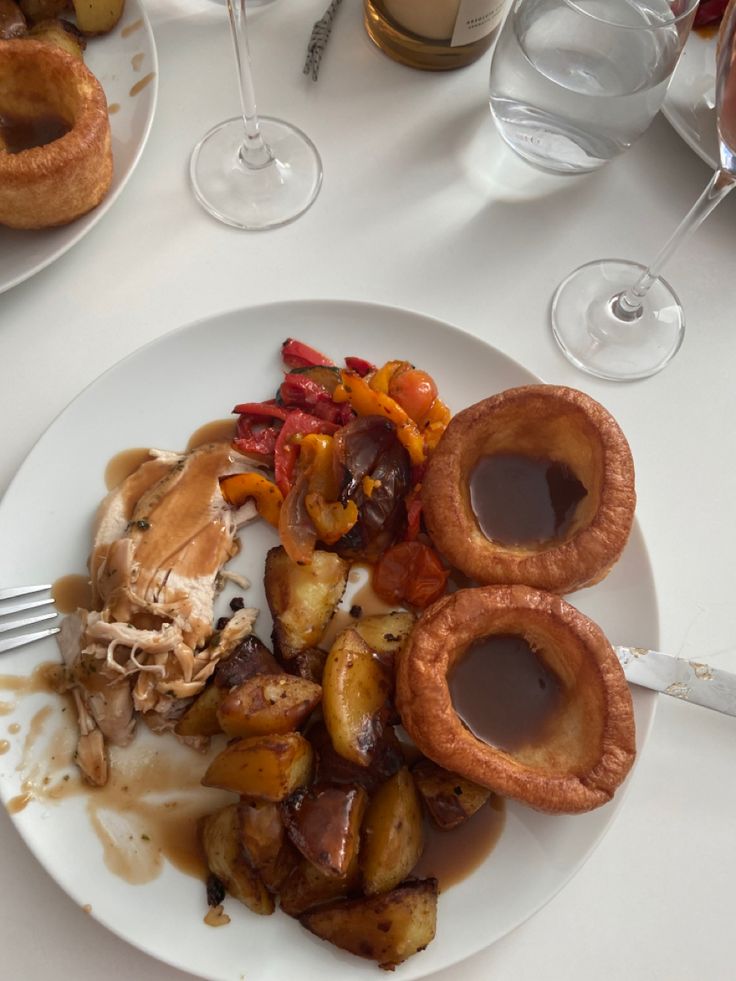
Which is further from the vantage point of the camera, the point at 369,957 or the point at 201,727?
the point at 201,727

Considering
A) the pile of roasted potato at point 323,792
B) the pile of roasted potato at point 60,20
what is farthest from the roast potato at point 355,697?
the pile of roasted potato at point 60,20

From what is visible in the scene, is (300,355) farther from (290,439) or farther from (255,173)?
(255,173)

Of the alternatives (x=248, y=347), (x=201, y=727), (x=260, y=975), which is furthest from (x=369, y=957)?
(x=248, y=347)

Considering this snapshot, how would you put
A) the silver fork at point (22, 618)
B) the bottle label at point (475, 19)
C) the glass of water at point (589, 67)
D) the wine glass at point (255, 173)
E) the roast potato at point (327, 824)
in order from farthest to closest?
the wine glass at point (255, 173) < the bottle label at point (475, 19) < the glass of water at point (589, 67) < the silver fork at point (22, 618) < the roast potato at point (327, 824)

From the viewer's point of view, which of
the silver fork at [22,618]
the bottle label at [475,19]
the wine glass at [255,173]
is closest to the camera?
the silver fork at [22,618]

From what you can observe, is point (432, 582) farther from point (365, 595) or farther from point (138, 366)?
point (138, 366)

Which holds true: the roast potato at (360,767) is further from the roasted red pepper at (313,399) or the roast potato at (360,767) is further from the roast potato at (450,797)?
the roasted red pepper at (313,399)

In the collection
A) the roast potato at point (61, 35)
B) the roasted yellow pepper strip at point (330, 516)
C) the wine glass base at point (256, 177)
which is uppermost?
the roast potato at point (61, 35)

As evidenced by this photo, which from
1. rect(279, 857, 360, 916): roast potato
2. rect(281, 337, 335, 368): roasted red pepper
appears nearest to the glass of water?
rect(281, 337, 335, 368): roasted red pepper
